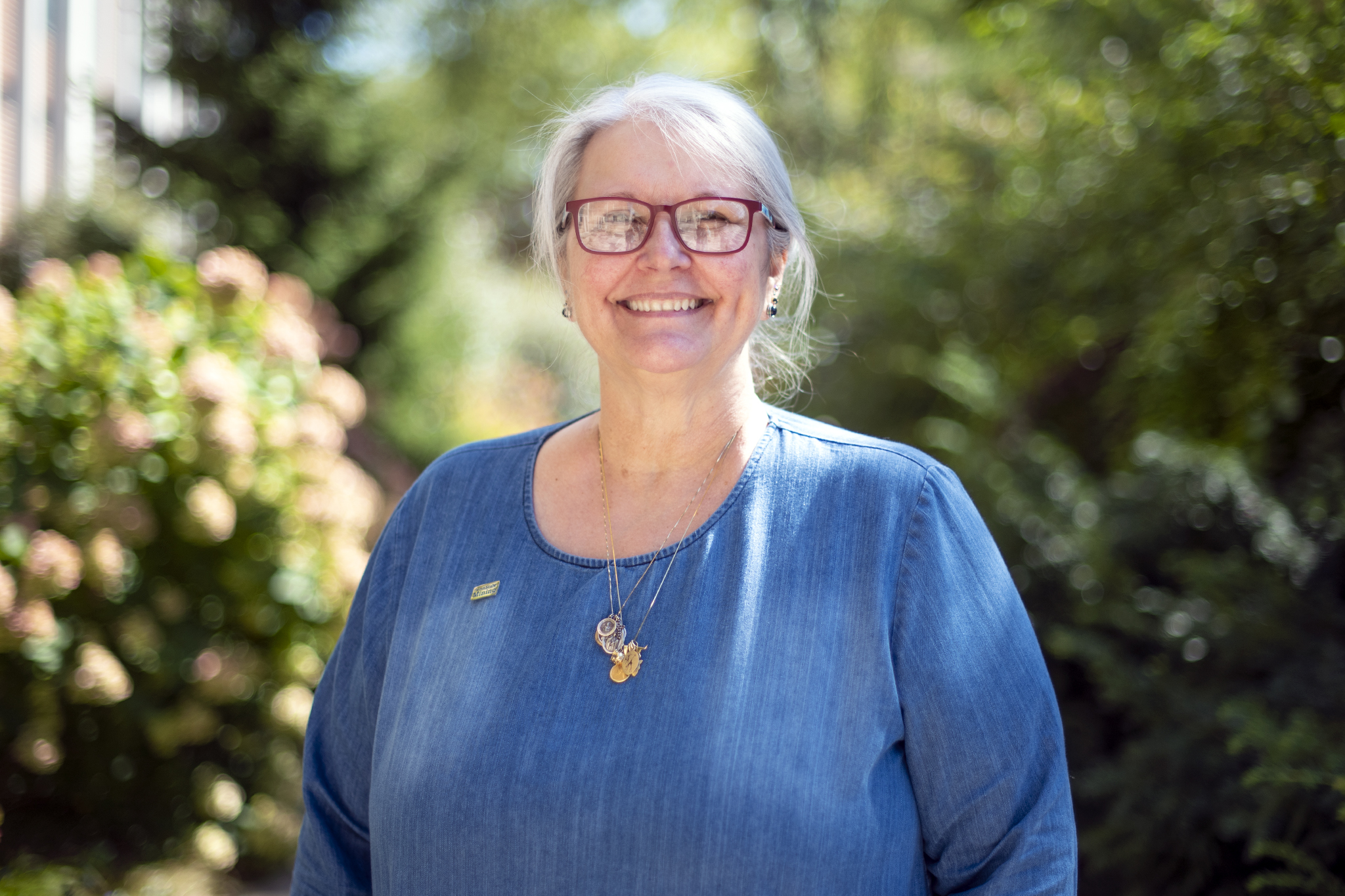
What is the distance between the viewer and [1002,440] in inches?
166

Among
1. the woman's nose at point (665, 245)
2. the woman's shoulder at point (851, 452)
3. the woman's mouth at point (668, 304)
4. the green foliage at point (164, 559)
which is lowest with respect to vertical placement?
the green foliage at point (164, 559)

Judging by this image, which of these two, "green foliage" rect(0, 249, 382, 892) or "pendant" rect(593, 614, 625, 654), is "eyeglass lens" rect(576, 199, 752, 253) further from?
"green foliage" rect(0, 249, 382, 892)

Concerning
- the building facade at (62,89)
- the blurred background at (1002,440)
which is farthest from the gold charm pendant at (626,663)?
the building facade at (62,89)

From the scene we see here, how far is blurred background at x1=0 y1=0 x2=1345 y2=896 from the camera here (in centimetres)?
228

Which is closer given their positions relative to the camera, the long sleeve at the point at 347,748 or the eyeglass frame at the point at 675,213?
the eyeglass frame at the point at 675,213

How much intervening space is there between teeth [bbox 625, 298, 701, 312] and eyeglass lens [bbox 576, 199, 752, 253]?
8 centimetres

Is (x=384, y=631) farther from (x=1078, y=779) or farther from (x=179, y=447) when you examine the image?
(x=179, y=447)

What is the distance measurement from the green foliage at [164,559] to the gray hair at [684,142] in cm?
203

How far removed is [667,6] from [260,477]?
7.57 meters

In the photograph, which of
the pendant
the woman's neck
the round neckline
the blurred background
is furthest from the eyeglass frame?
the pendant

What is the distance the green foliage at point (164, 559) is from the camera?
3031 millimetres

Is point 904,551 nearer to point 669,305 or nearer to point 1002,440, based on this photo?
point 669,305

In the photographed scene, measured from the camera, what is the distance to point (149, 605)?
3279 millimetres

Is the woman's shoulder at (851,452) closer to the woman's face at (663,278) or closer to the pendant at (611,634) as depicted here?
the woman's face at (663,278)
